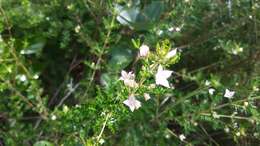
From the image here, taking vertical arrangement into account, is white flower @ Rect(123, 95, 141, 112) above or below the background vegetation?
below

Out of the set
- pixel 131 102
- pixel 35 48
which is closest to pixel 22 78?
pixel 35 48

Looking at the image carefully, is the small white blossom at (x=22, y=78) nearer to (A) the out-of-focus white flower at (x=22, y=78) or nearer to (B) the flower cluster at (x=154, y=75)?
(A) the out-of-focus white flower at (x=22, y=78)

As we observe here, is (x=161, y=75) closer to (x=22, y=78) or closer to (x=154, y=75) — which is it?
(x=154, y=75)

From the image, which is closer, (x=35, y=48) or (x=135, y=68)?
(x=135, y=68)

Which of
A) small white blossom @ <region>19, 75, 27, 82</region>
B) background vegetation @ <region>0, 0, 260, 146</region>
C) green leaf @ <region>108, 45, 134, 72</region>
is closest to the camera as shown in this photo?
background vegetation @ <region>0, 0, 260, 146</region>

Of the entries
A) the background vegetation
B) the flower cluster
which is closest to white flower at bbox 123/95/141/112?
the flower cluster

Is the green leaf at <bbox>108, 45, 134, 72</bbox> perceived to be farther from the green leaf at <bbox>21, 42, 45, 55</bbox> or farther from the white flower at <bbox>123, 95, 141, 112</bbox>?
the white flower at <bbox>123, 95, 141, 112</bbox>

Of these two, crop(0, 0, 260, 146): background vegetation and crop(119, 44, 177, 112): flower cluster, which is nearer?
crop(119, 44, 177, 112): flower cluster

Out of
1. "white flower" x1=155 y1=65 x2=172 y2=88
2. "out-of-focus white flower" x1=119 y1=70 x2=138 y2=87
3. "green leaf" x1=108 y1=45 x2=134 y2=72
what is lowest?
"out-of-focus white flower" x1=119 y1=70 x2=138 y2=87

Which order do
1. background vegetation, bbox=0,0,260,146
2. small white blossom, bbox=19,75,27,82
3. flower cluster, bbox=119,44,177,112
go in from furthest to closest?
1. small white blossom, bbox=19,75,27,82
2. background vegetation, bbox=0,0,260,146
3. flower cluster, bbox=119,44,177,112
